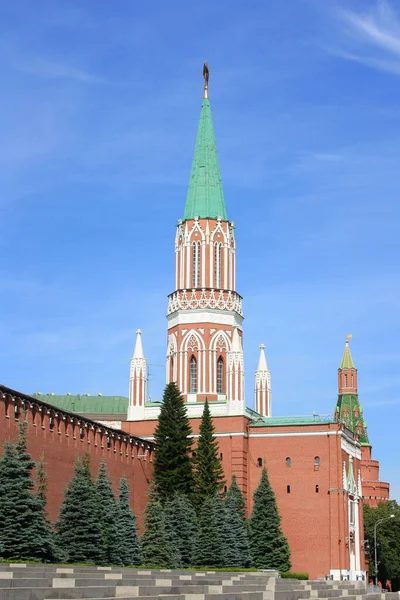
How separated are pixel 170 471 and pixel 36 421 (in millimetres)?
14590

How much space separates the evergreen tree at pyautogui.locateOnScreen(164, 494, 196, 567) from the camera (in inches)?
2069

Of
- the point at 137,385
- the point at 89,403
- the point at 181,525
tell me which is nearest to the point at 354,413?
the point at 89,403

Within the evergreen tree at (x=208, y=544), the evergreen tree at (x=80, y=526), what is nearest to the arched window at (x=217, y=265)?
the evergreen tree at (x=208, y=544)

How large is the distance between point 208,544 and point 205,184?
79.2ft

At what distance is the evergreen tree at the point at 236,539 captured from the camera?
54.1m

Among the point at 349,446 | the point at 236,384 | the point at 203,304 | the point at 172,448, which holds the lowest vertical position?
the point at 172,448

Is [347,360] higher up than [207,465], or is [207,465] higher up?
[347,360]

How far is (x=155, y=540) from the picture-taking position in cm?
4975

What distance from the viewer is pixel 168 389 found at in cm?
6050

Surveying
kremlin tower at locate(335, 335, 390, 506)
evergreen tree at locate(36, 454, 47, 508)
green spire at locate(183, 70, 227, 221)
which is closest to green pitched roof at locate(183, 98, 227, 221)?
green spire at locate(183, 70, 227, 221)

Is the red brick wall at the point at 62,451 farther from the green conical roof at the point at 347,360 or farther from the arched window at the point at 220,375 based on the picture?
the green conical roof at the point at 347,360

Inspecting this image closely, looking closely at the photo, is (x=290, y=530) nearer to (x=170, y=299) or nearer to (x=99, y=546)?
(x=170, y=299)

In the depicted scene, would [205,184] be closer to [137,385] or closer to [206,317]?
[206,317]

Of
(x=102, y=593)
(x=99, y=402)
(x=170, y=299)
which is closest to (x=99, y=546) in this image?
(x=102, y=593)
